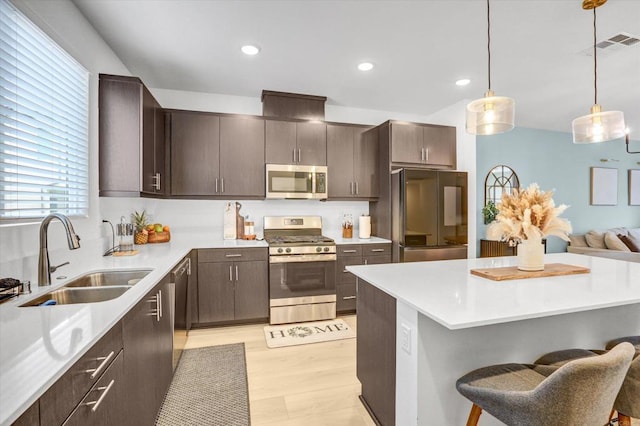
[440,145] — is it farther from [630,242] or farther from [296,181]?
[630,242]

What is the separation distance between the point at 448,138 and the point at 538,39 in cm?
156

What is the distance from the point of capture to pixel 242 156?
142 inches

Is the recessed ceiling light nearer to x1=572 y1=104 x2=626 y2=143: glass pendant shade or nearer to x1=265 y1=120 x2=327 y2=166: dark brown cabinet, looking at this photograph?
x1=265 y1=120 x2=327 y2=166: dark brown cabinet

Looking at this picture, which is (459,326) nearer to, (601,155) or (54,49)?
(54,49)

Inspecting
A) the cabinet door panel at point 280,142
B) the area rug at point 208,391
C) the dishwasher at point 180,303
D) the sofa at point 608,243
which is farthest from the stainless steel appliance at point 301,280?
the sofa at point 608,243

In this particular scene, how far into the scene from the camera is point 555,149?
579 cm

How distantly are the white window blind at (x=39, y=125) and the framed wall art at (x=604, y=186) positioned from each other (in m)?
8.16

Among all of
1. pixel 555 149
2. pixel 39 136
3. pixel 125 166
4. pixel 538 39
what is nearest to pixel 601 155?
pixel 555 149

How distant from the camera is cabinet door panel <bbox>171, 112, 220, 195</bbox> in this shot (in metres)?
3.41

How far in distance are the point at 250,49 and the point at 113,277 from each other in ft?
→ 7.08

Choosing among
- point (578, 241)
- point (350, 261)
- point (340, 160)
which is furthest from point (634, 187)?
point (350, 261)

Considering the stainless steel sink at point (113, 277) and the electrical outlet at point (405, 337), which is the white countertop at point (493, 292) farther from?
the stainless steel sink at point (113, 277)

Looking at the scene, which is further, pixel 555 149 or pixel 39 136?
pixel 555 149

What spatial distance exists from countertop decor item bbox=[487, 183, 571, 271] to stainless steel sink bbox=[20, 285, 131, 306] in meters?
2.13
